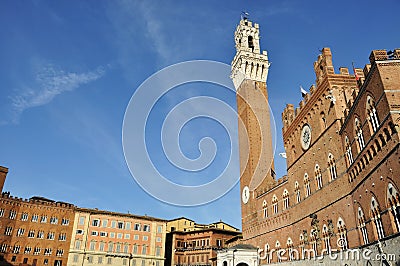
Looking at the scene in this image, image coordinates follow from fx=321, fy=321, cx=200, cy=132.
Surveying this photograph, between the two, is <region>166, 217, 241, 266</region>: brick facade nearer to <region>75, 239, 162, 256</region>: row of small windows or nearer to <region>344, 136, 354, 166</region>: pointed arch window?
<region>75, 239, 162, 256</region>: row of small windows

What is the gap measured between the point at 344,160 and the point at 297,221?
9.73 m

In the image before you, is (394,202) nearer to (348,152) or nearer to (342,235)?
(348,152)

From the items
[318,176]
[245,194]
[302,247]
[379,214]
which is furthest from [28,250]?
[379,214]

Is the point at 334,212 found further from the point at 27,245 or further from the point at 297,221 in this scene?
the point at 27,245

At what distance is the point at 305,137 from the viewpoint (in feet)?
96.8

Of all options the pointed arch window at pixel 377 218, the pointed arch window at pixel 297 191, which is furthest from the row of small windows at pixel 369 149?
the pointed arch window at pixel 297 191

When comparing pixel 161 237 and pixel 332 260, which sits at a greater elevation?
pixel 161 237

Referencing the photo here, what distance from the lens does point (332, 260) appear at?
2288 centimetres

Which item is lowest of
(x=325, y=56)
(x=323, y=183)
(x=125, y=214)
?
(x=323, y=183)

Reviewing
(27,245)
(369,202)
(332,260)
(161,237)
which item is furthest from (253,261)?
(27,245)

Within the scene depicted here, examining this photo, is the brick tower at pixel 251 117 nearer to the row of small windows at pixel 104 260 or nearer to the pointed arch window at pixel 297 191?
the pointed arch window at pixel 297 191

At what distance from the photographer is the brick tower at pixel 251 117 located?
43672 millimetres

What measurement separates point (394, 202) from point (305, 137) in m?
15.0
